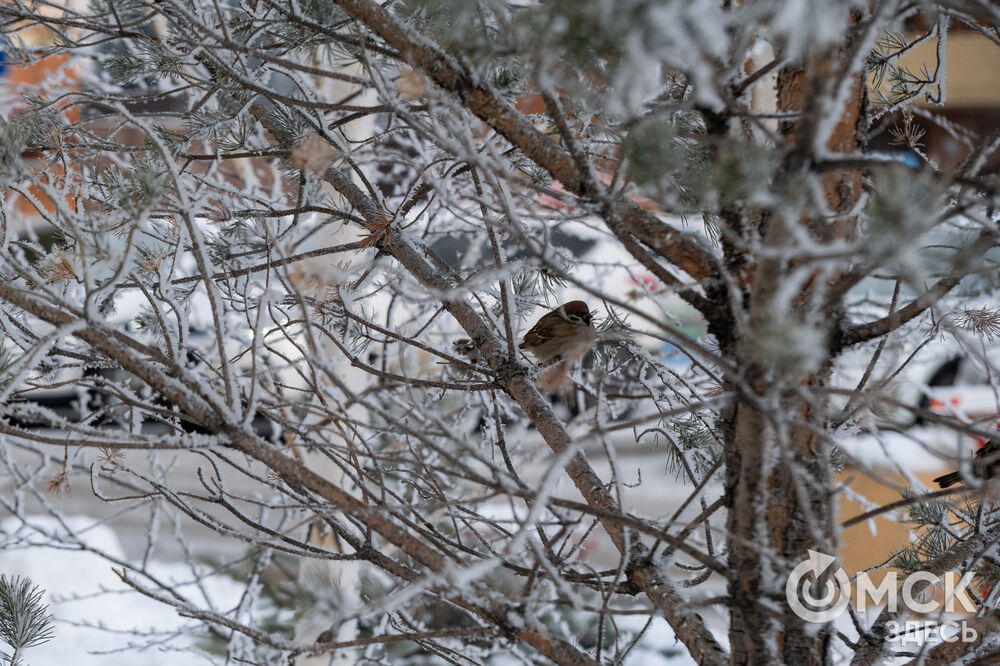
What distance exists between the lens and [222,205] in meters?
1.25

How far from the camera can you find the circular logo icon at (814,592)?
84cm

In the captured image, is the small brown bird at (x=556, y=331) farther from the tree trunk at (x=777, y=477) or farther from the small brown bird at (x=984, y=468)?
the tree trunk at (x=777, y=477)

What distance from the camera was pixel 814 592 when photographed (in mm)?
861

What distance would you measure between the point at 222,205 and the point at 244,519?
477mm

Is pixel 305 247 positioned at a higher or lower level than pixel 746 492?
higher

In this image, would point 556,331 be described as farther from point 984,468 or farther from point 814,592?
point 814,592

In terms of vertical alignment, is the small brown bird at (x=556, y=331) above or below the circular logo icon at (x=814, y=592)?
above

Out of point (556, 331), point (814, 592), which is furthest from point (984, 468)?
point (556, 331)

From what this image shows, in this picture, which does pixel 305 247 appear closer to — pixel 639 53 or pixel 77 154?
pixel 77 154

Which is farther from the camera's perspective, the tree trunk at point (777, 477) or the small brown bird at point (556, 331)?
the small brown bird at point (556, 331)

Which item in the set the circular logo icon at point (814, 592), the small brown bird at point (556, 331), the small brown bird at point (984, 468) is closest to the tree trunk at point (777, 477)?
the circular logo icon at point (814, 592)

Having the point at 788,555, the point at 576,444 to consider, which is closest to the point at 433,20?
the point at 576,444

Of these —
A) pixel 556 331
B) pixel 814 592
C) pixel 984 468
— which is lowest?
pixel 814 592

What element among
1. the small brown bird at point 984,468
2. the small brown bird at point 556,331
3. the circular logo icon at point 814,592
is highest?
the small brown bird at point 556,331
